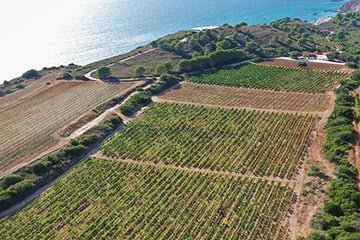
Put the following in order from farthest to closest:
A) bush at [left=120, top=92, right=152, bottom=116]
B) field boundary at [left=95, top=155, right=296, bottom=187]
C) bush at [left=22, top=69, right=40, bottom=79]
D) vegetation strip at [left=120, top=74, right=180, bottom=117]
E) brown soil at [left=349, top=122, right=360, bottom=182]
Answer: bush at [left=22, top=69, right=40, bottom=79], vegetation strip at [left=120, top=74, right=180, bottom=117], bush at [left=120, top=92, right=152, bottom=116], brown soil at [left=349, top=122, right=360, bottom=182], field boundary at [left=95, top=155, right=296, bottom=187]

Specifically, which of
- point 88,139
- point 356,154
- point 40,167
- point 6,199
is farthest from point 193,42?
point 6,199

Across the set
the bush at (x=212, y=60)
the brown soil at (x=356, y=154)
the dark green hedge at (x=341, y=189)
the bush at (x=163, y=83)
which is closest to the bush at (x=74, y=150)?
the bush at (x=163, y=83)

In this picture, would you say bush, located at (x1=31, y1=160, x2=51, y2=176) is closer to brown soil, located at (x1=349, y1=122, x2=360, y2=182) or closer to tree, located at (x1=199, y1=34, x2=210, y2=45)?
brown soil, located at (x1=349, y1=122, x2=360, y2=182)

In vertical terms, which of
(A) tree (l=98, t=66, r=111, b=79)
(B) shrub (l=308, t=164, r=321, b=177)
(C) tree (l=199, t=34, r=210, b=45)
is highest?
(A) tree (l=98, t=66, r=111, b=79)

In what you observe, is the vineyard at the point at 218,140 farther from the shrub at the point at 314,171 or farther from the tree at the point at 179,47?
the tree at the point at 179,47

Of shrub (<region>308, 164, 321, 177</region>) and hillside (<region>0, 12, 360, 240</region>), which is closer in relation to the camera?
hillside (<region>0, 12, 360, 240</region>)

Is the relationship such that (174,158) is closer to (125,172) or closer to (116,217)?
(125,172)

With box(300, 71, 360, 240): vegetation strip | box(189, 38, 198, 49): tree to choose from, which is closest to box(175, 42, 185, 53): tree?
box(189, 38, 198, 49): tree
